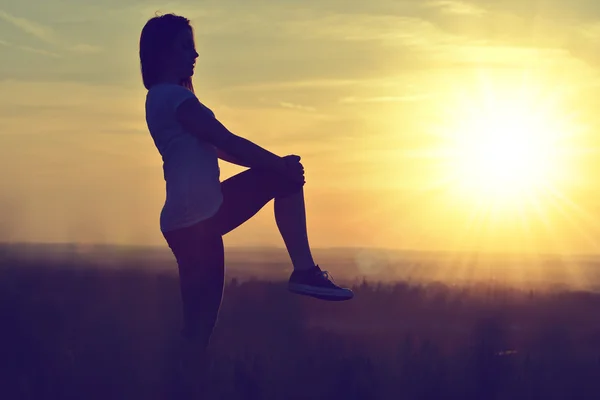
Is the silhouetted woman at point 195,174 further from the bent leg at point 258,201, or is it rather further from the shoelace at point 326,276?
the shoelace at point 326,276

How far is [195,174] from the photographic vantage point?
5566 millimetres

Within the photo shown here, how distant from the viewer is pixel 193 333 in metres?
5.82

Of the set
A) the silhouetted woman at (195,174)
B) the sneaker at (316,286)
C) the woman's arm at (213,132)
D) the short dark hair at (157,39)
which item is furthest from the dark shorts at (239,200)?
the short dark hair at (157,39)

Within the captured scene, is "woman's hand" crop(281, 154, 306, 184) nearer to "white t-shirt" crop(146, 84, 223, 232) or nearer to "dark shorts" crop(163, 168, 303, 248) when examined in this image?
"dark shorts" crop(163, 168, 303, 248)

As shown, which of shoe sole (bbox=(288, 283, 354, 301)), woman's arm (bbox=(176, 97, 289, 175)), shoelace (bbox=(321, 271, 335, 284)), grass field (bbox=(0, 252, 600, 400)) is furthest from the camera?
grass field (bbox=(0, 252, 600, 400))

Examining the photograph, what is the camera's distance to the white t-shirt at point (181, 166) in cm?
558

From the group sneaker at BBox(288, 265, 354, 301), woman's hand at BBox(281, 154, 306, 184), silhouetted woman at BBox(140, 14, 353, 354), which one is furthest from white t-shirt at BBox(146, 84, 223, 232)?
sneaker at BBox(288, 265, 354, 301)

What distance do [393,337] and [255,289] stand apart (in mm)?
2022

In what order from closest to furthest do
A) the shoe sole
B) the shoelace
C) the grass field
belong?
the shoe sole, the shoelace, the grass field

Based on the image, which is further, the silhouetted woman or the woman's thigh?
the woman's thigh

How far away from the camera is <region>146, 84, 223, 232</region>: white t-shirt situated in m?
5.58

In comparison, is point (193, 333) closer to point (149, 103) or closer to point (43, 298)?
point (149, 103)

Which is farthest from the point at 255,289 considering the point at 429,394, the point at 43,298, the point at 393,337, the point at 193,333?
the point at 193,333

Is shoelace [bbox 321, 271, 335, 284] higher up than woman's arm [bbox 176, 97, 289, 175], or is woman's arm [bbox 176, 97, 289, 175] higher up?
woman's arm [bbox 176, 97, 289, 175]
